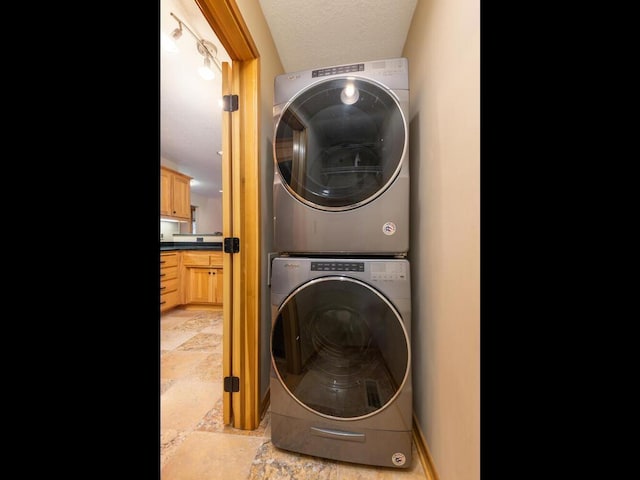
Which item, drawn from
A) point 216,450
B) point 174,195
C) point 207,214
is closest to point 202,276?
point 174,195

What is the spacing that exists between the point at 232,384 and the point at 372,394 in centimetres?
70

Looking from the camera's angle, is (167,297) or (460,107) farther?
(167,297)

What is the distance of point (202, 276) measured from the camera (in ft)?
11.6

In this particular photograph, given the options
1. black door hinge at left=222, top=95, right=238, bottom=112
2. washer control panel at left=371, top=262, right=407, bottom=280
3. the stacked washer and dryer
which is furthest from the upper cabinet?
washer control panel at left=371, top=262, right=407, bottom=280

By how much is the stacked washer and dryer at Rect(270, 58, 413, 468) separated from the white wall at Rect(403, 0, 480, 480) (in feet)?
0.36

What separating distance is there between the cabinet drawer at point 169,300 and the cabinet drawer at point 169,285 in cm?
4

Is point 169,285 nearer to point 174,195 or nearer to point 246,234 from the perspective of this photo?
point 174,195

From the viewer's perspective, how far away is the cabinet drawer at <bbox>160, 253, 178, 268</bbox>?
10.5 ft

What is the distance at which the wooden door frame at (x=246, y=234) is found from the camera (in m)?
1.17

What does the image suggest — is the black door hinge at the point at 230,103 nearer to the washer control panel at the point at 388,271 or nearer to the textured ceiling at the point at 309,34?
the textured ceiling at the point at 309,34
